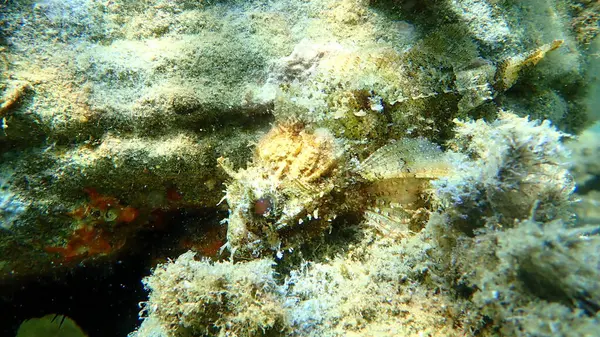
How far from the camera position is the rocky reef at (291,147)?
1949 millimetres

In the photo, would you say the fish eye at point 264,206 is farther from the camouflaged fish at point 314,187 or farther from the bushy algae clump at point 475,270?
the bushy algae clump at point 475,270

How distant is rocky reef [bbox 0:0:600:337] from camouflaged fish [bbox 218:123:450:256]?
0.02m

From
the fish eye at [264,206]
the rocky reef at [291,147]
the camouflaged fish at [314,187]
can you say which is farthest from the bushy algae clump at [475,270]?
the fish eye at [264,206]

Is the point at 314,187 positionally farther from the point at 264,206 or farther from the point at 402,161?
the point at 402,161

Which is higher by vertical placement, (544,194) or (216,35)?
(216,35)

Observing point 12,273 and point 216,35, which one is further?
point 216,35

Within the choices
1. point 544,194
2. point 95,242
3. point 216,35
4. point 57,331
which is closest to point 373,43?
point 216,35

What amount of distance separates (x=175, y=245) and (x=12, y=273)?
4.54 feet

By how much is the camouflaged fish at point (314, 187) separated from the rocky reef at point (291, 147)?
17 millimetres

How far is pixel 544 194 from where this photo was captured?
1.84 meters

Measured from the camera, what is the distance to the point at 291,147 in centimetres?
268

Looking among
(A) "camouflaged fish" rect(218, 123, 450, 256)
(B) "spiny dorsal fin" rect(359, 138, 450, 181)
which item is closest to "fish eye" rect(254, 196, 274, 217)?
(A) "camouflaged fish" rect(218, 123, 450, 256)

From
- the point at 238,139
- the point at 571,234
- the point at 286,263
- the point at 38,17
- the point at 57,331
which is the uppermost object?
the point at 38,17

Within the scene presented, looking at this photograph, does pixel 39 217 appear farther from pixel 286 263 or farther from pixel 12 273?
pixel 286 263
